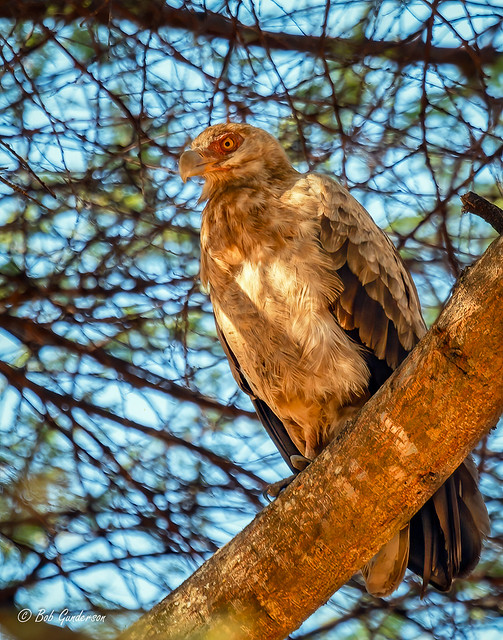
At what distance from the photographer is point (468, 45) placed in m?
4.01

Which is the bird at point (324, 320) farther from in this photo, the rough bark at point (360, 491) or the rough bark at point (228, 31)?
the rough bark at point (228, 31)

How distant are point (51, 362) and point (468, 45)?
9.45 ft

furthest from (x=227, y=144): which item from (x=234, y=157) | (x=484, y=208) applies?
(x=484, y=208)

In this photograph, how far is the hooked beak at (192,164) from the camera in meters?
4.43

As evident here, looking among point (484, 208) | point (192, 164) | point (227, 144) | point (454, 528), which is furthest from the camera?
point (227, 144)

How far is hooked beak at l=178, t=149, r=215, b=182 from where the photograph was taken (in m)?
4.43

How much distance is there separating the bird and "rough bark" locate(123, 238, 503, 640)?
74 centimetres

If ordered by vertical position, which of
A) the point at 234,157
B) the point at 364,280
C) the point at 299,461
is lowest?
the point at 299,461

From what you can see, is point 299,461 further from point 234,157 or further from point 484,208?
point 484,208

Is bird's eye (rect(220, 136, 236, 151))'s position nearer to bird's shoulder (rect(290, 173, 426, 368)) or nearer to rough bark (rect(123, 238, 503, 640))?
bird's shoulder (rect(290, 173, 426, 368))

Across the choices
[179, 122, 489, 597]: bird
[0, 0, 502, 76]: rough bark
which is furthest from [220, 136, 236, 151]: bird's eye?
[0, 0, 502, 76]: rough bark

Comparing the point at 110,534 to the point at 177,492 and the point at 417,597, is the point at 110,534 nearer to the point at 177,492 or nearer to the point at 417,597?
the point at 177,492

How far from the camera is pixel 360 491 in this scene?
9.72 feet

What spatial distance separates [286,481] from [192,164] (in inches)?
71.0
